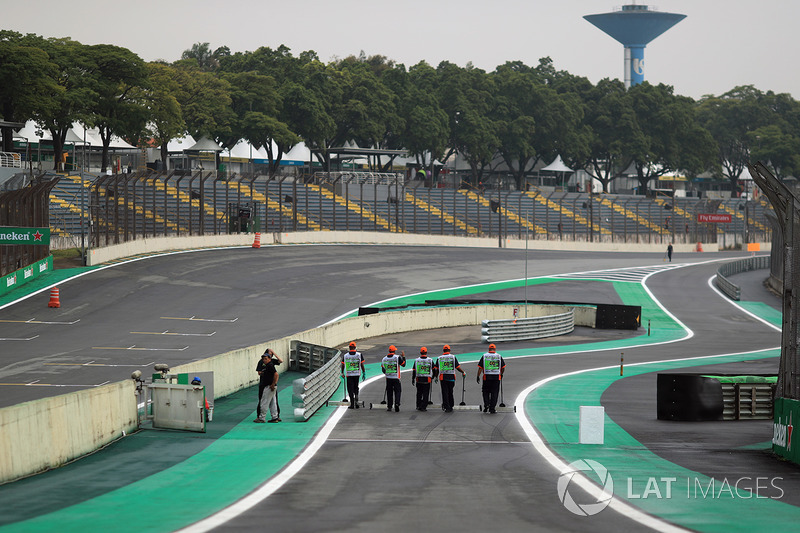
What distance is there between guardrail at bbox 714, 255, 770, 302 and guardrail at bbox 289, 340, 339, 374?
34.2 metres

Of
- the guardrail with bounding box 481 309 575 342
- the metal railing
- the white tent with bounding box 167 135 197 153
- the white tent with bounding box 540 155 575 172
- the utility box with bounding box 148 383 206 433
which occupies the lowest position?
the guardrail with bounding box 481 309 575 342

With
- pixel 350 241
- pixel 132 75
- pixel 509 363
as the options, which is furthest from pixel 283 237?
pixel 509 363

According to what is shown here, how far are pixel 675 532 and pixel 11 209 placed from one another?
3835 centimetres

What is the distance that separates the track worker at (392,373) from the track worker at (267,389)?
2.76m

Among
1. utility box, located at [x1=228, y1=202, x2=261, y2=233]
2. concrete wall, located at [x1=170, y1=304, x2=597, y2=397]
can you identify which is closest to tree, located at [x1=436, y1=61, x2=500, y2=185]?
utility box, located at [x1=228, y1=202, x2=261, y2=233]

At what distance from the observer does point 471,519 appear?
Answer: 39.0 feet

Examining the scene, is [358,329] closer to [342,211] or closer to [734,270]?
[342,211]

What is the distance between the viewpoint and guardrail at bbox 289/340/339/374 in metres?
27.8

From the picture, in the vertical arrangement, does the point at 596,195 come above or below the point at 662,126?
below

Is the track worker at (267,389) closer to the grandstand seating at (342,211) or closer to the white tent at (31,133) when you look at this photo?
the grandstand seating at (342,211)

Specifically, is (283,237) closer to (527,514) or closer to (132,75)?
(132,75)

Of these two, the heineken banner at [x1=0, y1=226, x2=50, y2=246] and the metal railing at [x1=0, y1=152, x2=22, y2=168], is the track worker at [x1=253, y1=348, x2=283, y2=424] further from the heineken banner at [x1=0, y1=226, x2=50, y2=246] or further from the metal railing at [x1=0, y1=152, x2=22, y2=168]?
the metal railing at [x1=0, y1=152, x2=22, y2=168]

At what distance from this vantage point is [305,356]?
28422 mm

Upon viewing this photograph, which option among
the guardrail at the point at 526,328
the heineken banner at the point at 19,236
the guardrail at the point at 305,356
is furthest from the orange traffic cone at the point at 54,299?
the guardrail at the point at 526,328
